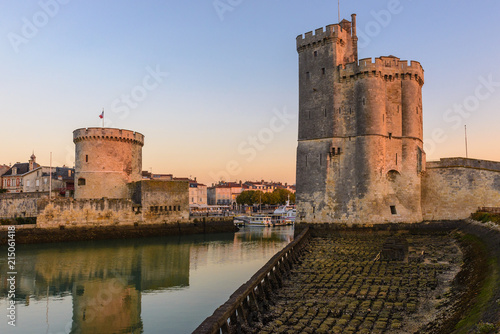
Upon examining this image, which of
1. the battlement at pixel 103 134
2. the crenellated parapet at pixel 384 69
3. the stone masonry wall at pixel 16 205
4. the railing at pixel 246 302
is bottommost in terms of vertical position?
the railing at pixel 246 302

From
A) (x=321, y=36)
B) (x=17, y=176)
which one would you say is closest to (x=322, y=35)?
(x=321, y=36)

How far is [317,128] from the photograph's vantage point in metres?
27.0

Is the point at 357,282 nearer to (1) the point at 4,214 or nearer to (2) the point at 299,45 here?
(2) the point at 299,45

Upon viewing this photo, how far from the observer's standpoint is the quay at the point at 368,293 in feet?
24.4

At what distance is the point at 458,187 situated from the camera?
83.8 feet

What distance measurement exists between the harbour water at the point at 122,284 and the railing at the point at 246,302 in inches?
77.6

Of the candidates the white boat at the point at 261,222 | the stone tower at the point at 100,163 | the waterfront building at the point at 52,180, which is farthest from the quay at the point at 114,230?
the white boat at the point at 261,222

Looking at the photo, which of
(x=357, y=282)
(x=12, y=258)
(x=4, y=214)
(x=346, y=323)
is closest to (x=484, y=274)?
(x=357, y=282)

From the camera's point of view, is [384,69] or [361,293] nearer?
[361,293]

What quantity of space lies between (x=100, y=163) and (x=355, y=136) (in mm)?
20080

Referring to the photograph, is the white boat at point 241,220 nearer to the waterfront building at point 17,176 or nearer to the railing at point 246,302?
the waterfront building at point 17,176

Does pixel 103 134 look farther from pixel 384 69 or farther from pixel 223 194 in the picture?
pixel 223 194

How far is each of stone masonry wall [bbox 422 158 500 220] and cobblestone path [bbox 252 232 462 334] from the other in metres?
8.99

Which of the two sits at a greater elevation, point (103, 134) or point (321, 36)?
point (321, 36)
